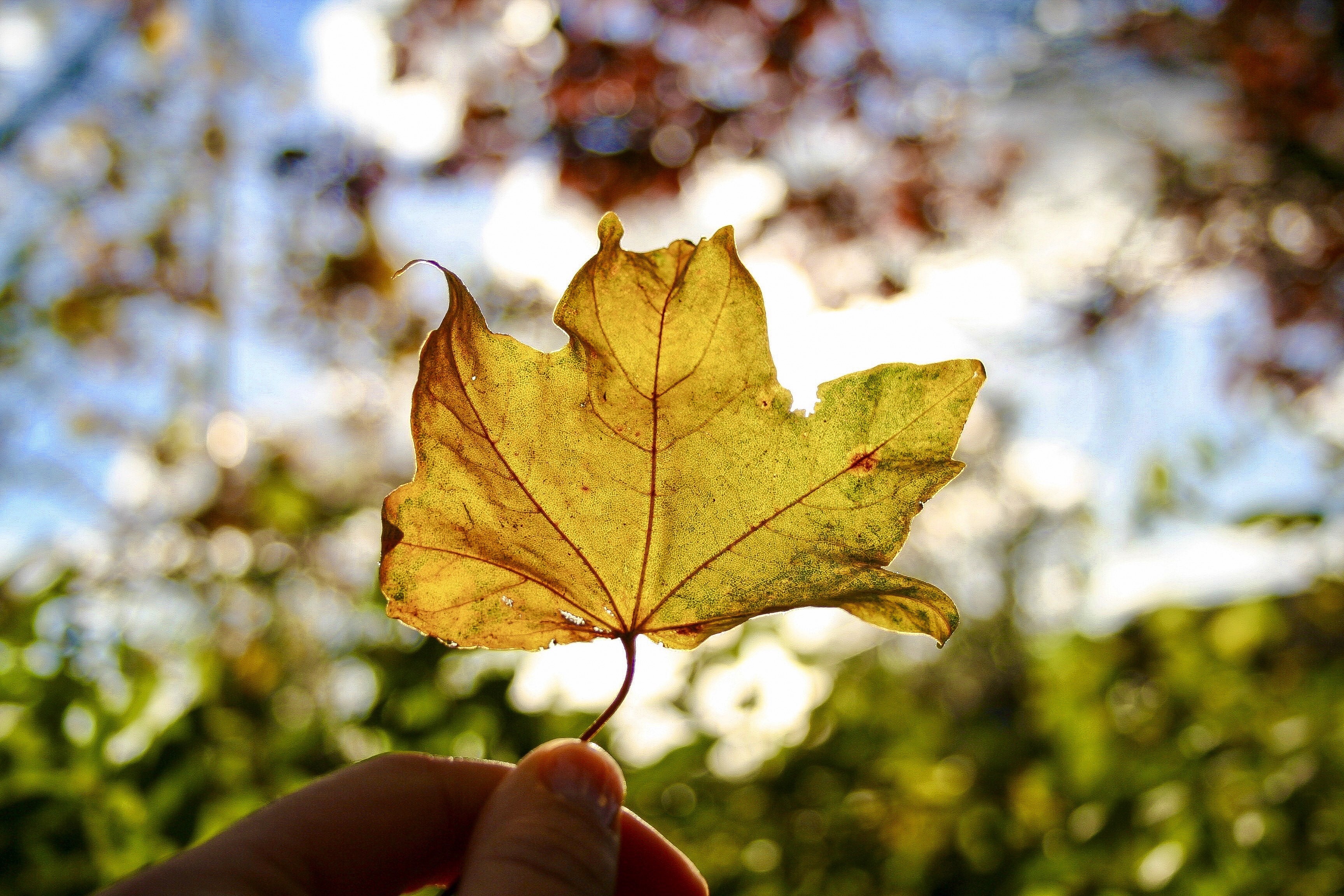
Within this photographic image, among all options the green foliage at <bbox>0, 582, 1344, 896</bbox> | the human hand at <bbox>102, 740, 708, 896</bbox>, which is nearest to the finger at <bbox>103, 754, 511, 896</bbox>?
the human hand at <bbox>102, 740, 708, 896</bbox>

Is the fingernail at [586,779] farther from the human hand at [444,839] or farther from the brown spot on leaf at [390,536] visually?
the brown spot on leaf at [390,536]

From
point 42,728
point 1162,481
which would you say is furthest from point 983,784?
point 42,728

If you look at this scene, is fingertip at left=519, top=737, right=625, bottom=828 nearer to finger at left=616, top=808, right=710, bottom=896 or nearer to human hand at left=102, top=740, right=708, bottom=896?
human hand at left=102, top=740, right=708, bottom=896

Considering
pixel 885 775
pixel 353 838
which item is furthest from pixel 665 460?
pixel 885 775

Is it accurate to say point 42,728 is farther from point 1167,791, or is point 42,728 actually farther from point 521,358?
point 1167,791

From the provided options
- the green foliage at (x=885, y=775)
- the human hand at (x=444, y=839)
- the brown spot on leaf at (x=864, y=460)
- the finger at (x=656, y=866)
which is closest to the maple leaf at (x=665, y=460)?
the brown spot on leaf at (x=864, y=460)

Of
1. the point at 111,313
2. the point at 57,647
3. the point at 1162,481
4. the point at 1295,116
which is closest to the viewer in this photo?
the point at 57,647
